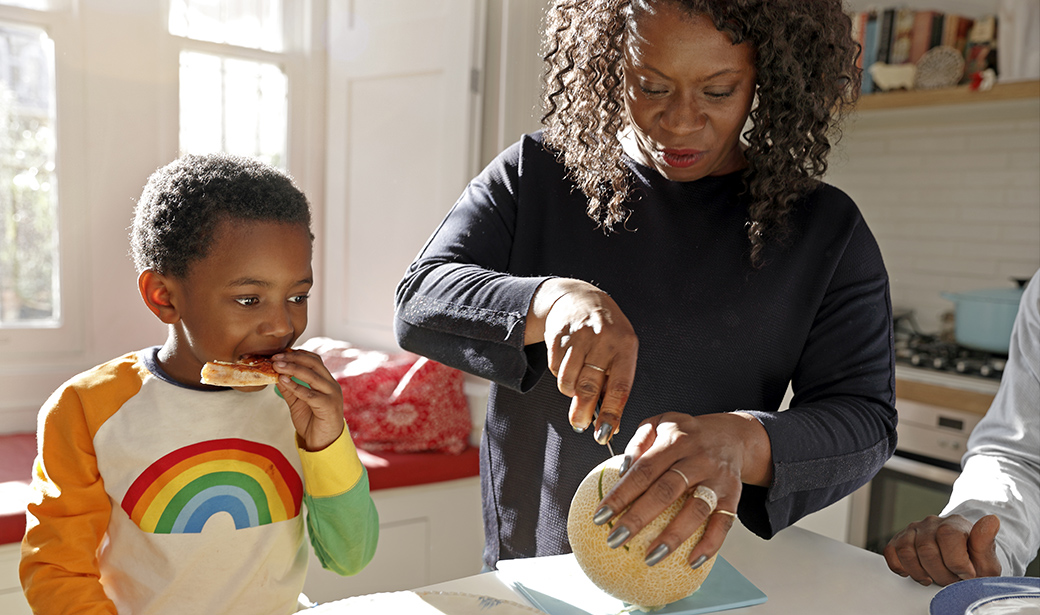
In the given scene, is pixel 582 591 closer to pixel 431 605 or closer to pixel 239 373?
pixel 431 605

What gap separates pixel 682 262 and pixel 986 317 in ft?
6.86

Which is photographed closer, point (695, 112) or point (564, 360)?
point (564, 360)

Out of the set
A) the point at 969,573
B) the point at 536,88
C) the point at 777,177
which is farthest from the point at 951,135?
the point at 969,573

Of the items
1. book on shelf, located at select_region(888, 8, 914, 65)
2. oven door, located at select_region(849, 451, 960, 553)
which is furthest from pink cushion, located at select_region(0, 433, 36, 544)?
book on shelf, located at select_region(888, 8, 914, 65)

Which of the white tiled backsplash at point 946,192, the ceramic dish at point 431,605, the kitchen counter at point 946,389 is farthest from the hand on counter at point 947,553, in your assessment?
the white tiled backsplash at point 946,192

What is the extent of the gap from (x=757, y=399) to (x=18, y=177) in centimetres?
253

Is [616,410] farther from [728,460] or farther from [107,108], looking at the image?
[107,108]

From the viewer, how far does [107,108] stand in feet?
8.84

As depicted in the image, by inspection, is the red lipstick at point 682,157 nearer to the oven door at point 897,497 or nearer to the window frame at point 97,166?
the oven door at point 897,497

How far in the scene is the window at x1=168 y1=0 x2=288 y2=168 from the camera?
2.93 m

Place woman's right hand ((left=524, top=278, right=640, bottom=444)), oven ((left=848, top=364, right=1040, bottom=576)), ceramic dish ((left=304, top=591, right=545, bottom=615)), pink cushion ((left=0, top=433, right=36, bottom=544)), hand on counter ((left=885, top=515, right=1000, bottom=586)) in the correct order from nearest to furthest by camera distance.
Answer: ceramic dish ((left=304, top=591, right=545, bottom=615)), woman's right hand ((left=524, top=278, right=640, bottom=444)), hand on counter ((left=885, top=515, right=1000, bottom=586)), pink cushion ((left=0, top=433, right=36, bottom=544)), oven ((left=848, top=364, right=1040, bottom=576))

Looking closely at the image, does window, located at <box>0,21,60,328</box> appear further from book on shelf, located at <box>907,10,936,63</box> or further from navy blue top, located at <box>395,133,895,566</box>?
book on shelf, located at <box>907,10,936,63</box>

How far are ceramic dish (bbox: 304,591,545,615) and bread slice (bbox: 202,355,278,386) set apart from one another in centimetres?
39

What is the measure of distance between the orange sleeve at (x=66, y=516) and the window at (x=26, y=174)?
6.44 feet
